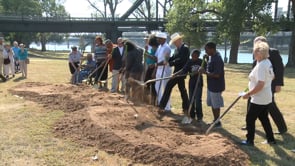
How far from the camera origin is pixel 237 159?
216 inches

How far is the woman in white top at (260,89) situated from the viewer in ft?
19.0

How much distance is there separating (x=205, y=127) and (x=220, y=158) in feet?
7.36

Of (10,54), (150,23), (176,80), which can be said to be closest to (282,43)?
(150,23)

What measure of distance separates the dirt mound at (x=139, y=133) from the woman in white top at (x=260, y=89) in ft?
1.76

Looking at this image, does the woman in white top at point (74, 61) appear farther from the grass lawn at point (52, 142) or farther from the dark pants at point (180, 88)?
the dark pants at point (180, 88)

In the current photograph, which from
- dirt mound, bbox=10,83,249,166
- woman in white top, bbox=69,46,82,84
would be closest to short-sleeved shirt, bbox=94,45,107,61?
woman in white top, bbox=69,46,82,84

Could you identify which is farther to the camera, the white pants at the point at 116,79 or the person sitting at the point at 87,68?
the person sitting at the point at 87,68

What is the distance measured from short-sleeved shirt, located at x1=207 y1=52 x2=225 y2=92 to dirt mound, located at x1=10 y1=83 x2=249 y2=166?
32.2 inches

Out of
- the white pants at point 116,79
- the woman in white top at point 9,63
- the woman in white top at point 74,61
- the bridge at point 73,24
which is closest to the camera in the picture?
the white pants at point 116,79

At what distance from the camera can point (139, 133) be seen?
261 inches

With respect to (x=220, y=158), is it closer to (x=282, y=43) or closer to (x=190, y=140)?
(x=190, y=140)

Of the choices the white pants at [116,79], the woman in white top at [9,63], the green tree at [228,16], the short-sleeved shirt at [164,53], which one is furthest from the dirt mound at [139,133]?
the green tree at [228,16]

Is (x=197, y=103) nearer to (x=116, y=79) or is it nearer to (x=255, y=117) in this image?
(x=255, y=117)

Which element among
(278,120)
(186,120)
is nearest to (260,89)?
(278,120)
